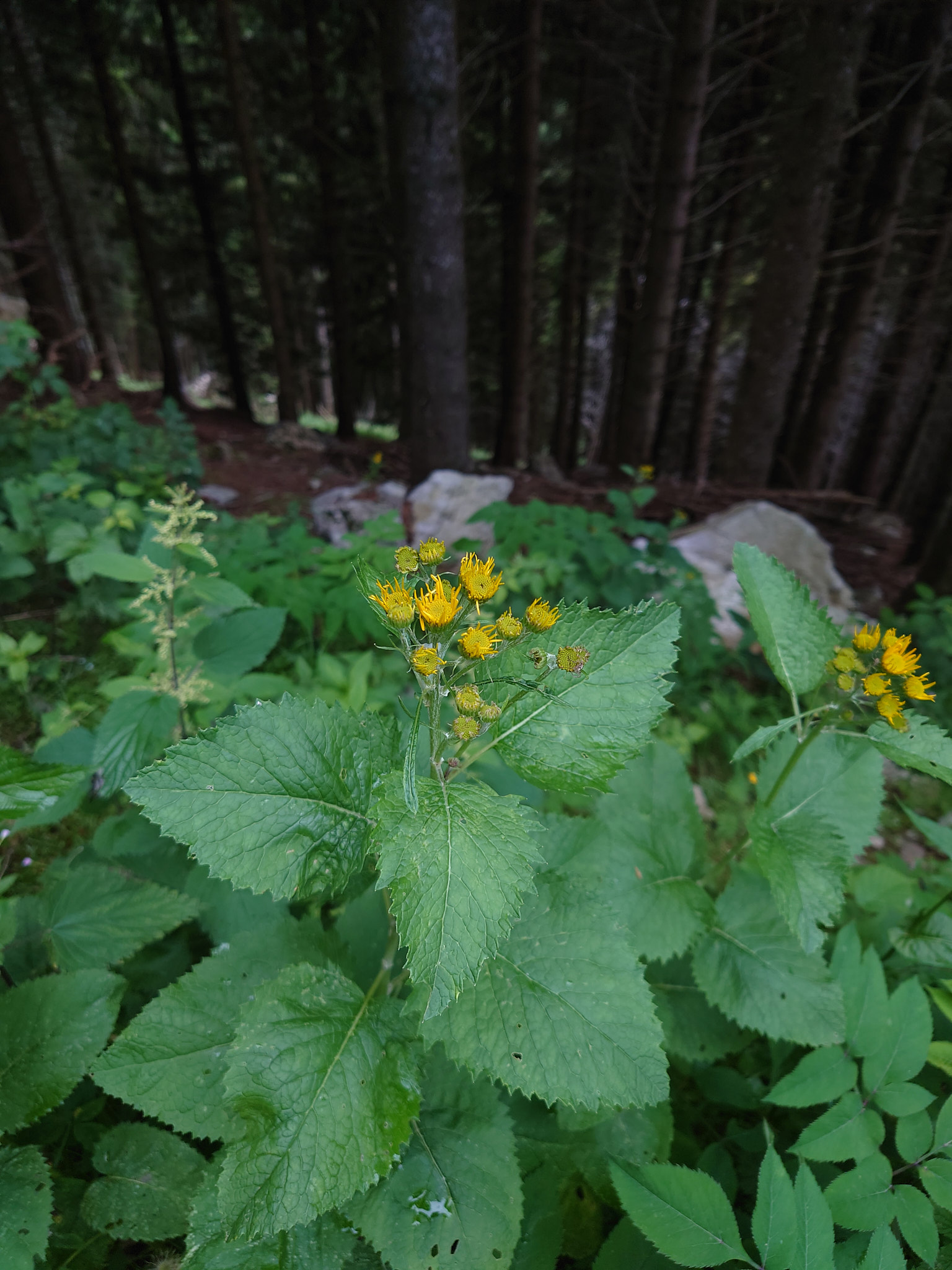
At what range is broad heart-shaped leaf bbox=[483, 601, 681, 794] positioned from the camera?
0.91 m

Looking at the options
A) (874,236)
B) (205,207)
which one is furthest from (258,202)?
(874,236)

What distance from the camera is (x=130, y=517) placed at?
2910 millimetres

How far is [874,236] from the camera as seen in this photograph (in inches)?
258

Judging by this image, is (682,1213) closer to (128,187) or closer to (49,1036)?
(49,1036)

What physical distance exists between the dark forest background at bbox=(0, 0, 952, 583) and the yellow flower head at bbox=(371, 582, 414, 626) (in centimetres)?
442

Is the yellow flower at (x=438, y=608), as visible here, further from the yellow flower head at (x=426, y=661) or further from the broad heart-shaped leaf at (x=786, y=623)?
the broad heart-shaped leaf at (x=786, y=623)

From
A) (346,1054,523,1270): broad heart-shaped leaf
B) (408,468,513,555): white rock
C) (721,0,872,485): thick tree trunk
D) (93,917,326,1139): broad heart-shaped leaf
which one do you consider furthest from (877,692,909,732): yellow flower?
(721,0,872,485): thick tree trunk

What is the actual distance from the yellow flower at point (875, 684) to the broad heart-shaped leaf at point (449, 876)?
694mm

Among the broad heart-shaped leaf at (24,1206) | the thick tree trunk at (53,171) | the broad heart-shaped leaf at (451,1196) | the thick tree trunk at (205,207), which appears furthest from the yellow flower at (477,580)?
the thick tree trunk at (205,207)

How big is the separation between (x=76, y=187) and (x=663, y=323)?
20435mm

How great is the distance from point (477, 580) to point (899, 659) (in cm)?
83

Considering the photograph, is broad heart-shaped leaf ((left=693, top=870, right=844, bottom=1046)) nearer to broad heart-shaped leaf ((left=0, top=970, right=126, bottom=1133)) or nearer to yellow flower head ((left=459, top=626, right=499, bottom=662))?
yellow flower head ((left=459, top=626, right=499, bottom=662))

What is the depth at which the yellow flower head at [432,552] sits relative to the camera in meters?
0.88

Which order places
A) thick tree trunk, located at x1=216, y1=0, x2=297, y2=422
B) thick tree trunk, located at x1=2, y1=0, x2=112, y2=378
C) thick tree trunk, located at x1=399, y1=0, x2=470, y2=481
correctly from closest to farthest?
thick tree trunk, located at x1=399, y1=0, x2=470, y2=481, thick tree trunk, located at x1=216, y1=0, x2=297, y2=422, thick tree trunk, located at x1=2, y1=0, x2=112, y2=378
